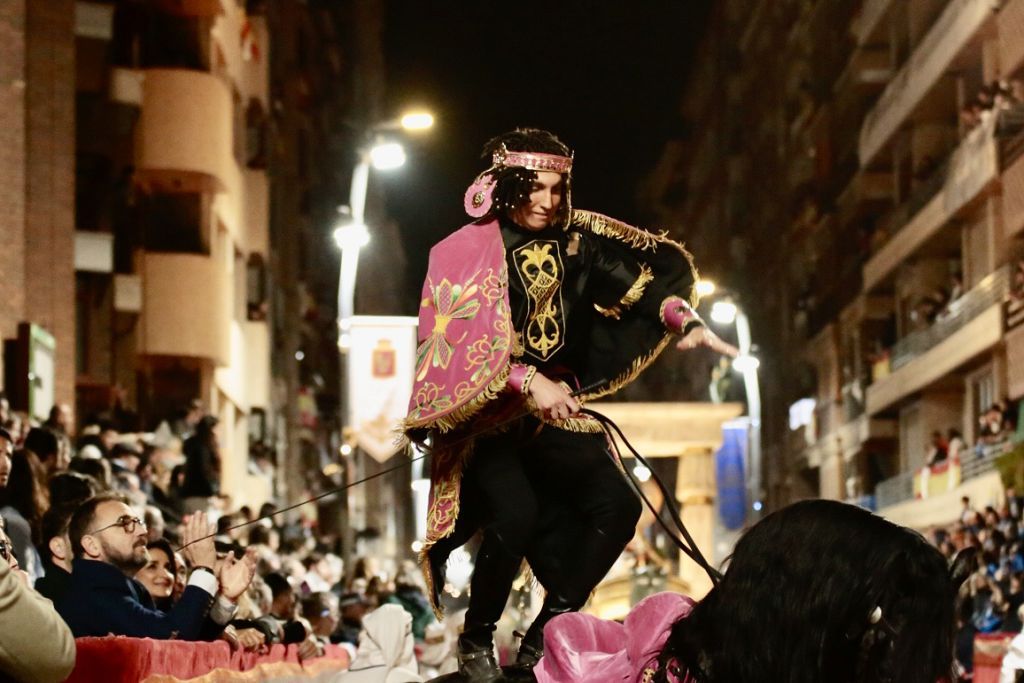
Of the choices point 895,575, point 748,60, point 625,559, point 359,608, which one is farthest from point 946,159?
point 895,575

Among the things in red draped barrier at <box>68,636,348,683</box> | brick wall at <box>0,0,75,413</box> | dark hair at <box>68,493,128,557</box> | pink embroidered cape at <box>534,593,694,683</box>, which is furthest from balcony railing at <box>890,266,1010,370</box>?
pink embroidered cape at <box>534,593,694,683</box>

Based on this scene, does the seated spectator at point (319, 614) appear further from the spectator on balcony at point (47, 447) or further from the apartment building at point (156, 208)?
the apartment building at point (156, 208)

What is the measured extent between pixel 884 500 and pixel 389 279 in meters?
66.9

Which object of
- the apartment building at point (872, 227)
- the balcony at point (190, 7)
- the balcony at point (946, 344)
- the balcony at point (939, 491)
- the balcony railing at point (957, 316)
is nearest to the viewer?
the balcony at point (190, 7)

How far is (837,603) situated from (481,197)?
477cm

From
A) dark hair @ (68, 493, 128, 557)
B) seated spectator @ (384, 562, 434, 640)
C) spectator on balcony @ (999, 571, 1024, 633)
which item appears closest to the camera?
dark hair @ (68, 493, 128, 557)

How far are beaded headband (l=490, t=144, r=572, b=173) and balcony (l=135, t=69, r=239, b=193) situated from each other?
25.4 m

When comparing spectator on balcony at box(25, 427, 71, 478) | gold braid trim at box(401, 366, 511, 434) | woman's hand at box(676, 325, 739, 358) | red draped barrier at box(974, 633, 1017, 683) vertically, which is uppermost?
woman's hand at box(676, 325, 739, 358)

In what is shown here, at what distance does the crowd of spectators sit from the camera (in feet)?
28.7

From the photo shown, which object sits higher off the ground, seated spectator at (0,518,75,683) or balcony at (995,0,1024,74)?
balcony at (995,0,1024,74)

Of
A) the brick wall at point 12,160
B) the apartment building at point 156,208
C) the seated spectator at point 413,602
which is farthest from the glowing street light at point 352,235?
the seated spectator at point 413,602

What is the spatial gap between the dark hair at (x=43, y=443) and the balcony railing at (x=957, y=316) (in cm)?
2706

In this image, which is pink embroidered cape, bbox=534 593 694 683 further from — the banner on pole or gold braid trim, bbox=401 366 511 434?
the banner on pole

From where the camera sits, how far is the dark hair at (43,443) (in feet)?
44.1
